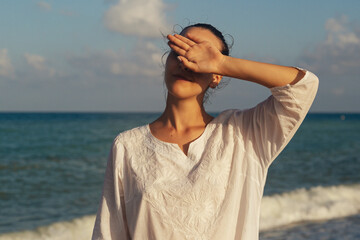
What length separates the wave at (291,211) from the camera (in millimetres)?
8203

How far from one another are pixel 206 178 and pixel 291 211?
8009 mm

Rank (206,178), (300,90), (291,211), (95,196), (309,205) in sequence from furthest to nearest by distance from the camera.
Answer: (95,196) → (309,205) → (291,211) → (206,178) → (300,90)

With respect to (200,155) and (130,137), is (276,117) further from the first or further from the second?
(130,137)

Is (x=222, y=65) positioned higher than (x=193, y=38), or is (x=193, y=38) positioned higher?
(x=193, y=38)

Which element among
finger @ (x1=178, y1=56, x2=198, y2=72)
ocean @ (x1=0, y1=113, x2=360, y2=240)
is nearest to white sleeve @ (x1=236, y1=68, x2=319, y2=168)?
finger @ (x1=178, y1=56, x2=198, y2=72)

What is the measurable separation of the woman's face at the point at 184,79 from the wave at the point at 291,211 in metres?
6.70

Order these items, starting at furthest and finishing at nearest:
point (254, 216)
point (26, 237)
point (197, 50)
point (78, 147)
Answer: point (78, 147)
point (26, 237)
point (254, 216)
point (197, 50)

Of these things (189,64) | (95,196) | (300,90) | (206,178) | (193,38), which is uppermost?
(193,38)

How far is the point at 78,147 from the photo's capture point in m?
23.3

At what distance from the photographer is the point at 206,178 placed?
75.9 inches

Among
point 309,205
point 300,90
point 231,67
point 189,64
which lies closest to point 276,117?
point 300,90

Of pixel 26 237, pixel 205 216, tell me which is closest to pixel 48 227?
pixel 26 237

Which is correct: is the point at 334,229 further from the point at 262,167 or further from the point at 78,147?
the point at 78,147

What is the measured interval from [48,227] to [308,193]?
6.28m
